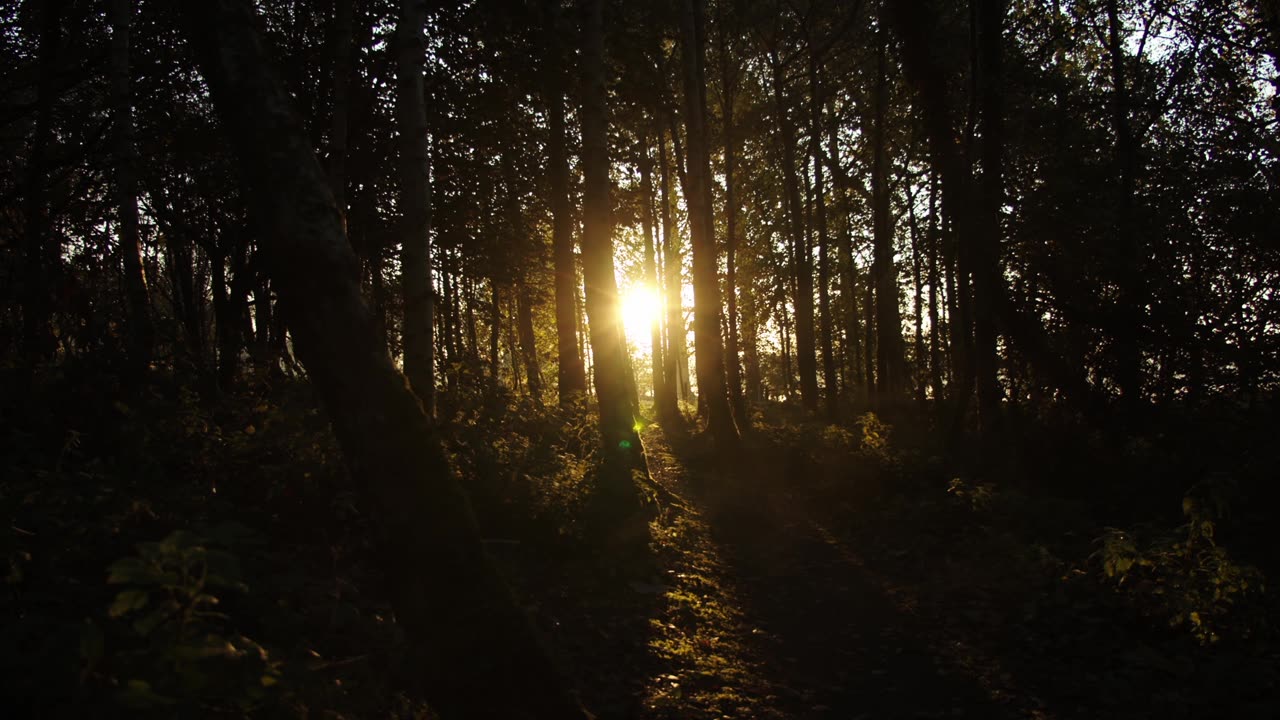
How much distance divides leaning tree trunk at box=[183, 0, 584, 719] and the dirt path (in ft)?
5.52

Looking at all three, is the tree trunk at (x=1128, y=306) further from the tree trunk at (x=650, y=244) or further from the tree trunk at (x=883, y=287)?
the tree trunk at (x=650, y=244)

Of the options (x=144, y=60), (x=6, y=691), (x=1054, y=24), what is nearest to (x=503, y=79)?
(x=144, y=60)

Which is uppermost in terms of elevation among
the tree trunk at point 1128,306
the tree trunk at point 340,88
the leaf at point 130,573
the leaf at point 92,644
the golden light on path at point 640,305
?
the tree trunk at point 340,88

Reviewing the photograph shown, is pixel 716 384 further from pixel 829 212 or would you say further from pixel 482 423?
pixel 829 212

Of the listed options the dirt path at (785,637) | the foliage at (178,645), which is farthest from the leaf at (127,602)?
the dirt path at (785,637)

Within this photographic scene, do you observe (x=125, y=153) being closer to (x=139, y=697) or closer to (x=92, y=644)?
(x=92, y=644)

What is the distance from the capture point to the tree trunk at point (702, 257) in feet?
42.3

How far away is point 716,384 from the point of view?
13.0 meters

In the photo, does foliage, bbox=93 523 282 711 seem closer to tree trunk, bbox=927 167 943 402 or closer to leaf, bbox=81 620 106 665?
leaf, bbox=81 620 106 665

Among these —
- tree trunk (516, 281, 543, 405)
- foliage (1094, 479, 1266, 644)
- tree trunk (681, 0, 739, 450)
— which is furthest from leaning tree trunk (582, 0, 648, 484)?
tree trunk (516, 281, 543, 405)

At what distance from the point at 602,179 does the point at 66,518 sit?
22.1 feet

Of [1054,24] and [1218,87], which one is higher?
[1054,24]

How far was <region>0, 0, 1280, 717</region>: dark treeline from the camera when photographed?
3180 mm

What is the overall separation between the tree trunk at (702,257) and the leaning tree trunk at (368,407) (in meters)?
9.73
